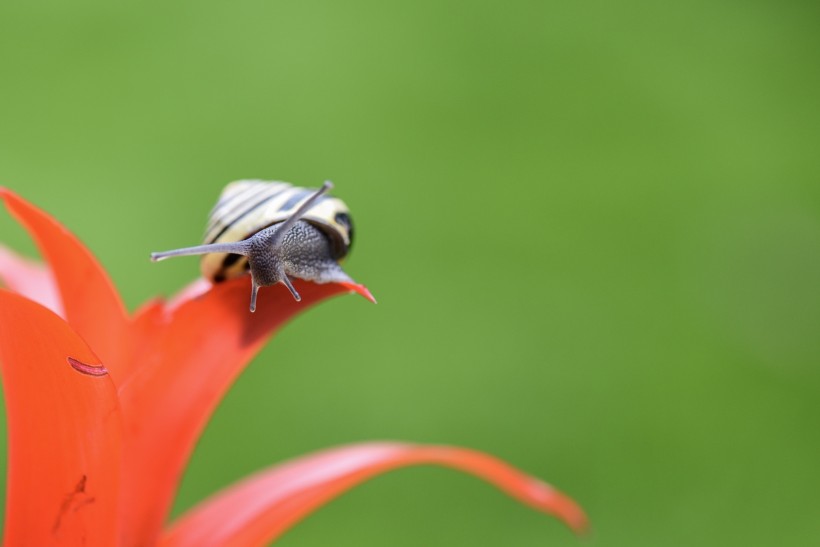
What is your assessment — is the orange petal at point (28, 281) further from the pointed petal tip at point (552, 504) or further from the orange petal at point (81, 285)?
the pointed petal tip at point (552, 504)

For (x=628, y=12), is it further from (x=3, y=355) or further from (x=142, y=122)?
(x=3, y=355)

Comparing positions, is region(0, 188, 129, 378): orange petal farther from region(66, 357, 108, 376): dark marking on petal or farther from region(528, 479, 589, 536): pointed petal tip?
region(528, 479, 589, 536): pointed petal tip

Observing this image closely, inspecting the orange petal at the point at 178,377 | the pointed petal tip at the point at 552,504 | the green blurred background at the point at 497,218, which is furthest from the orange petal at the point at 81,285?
the green blurred background at the point at 497,218

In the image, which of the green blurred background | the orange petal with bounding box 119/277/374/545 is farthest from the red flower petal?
the green blurred background

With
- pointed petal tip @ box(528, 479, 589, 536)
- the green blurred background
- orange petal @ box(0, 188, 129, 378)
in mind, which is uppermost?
orange petal @ box(0, 188, 129, 378)

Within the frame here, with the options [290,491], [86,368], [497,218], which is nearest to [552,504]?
[290,491]

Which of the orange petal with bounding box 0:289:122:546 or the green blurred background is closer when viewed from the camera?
the orange petal with bounding box 0:289:122:546
